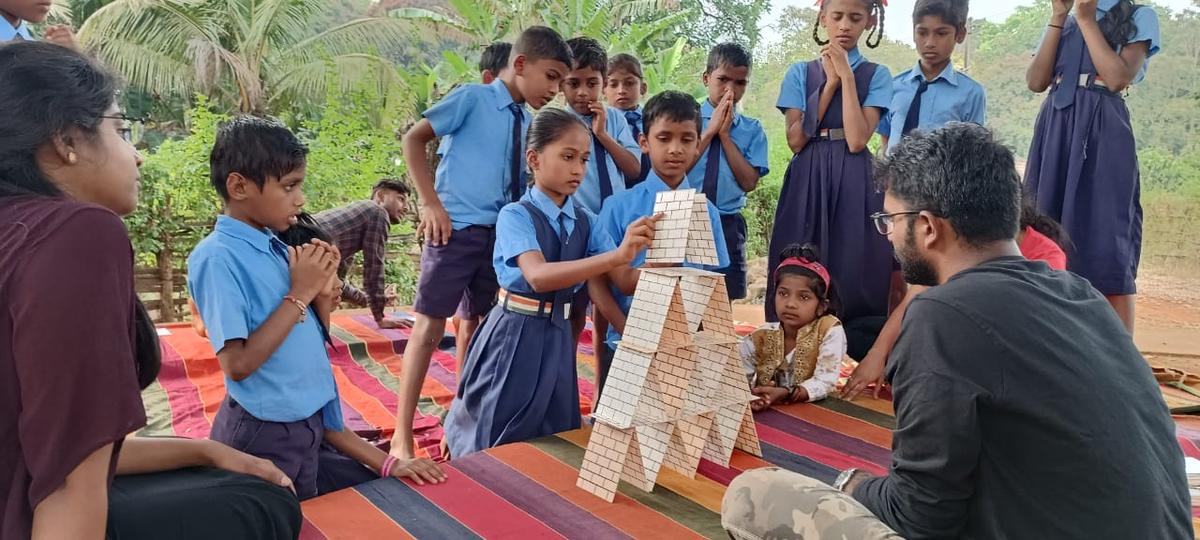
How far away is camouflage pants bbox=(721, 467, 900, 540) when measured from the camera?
1.34 m

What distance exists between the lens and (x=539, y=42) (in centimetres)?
301

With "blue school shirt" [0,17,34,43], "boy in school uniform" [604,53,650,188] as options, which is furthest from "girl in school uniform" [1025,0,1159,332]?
"blue school shirt" [0,17,34,43]

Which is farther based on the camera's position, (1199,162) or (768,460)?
(1199,162)

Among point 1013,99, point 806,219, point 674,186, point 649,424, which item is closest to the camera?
point 649,424

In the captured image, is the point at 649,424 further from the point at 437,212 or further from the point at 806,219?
the point at 806,219

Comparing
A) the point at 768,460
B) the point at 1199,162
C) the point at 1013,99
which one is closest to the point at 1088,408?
the point at 768,460

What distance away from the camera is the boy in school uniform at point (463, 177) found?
3027mm

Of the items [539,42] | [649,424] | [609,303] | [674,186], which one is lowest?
[649,424]

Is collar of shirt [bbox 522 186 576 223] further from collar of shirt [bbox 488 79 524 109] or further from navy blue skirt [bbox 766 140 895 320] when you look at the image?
navy blue skirt [bbox 766 140 895 320]

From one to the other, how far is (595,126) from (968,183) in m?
2.10

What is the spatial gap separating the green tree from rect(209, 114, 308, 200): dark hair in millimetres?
9711

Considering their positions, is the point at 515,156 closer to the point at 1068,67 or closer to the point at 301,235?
the point at 301,235

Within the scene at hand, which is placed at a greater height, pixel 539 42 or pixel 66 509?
pixel 539 42

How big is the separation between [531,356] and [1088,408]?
68.4 inches
